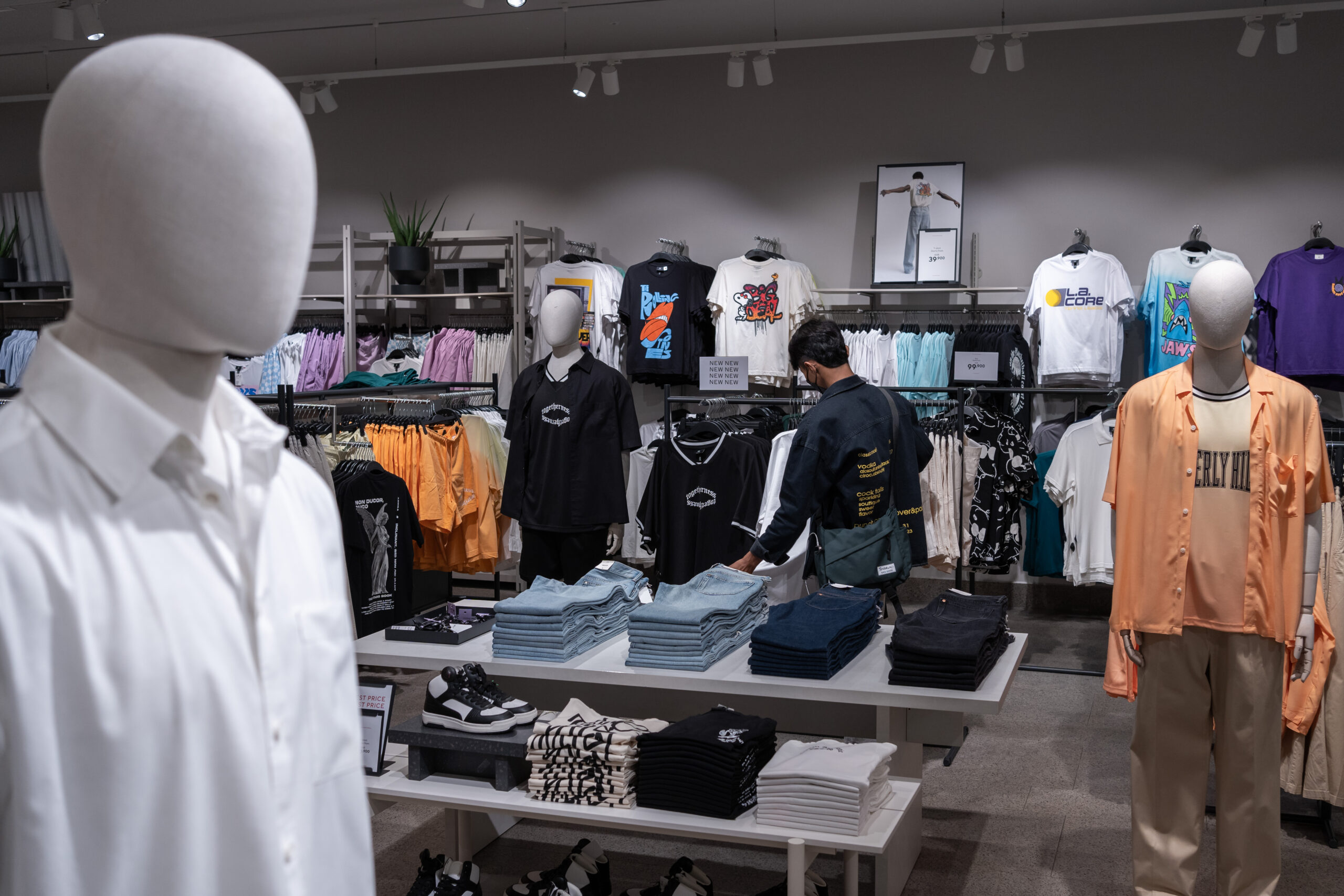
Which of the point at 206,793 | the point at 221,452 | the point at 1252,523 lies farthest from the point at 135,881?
the point at 1252,523

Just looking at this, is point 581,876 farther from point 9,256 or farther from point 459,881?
point 9,256

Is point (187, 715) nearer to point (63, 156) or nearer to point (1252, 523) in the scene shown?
point (63, 156)

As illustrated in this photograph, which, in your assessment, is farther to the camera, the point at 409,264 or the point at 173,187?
the point at 409,264

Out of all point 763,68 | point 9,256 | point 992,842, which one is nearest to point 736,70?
point 763,68

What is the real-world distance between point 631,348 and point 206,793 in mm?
6647

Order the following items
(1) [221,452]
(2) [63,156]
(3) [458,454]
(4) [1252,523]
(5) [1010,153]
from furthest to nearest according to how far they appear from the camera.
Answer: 1. (5) [1010,153]
2. (3) [458,454]
3. (4) [1252,523]
4. (1) [221,452]
5. (2) [63,156]

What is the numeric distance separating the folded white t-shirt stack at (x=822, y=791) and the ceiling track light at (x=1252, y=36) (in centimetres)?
543

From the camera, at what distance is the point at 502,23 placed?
7.35 m

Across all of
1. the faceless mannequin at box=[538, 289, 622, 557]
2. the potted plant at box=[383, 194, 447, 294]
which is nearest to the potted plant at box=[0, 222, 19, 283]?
the potted plant at box=[383, 194, 447, 294]

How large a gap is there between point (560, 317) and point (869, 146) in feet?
11.3

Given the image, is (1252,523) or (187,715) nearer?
(187,715)

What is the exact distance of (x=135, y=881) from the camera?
2.78 feet

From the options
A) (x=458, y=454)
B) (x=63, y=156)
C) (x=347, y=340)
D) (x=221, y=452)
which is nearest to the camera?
(x=63, y=156)

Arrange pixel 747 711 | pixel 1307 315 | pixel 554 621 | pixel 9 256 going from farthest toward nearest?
pixel 9 256 → pixel 1307 315 → pixel 747 711 → pixel 554 621
